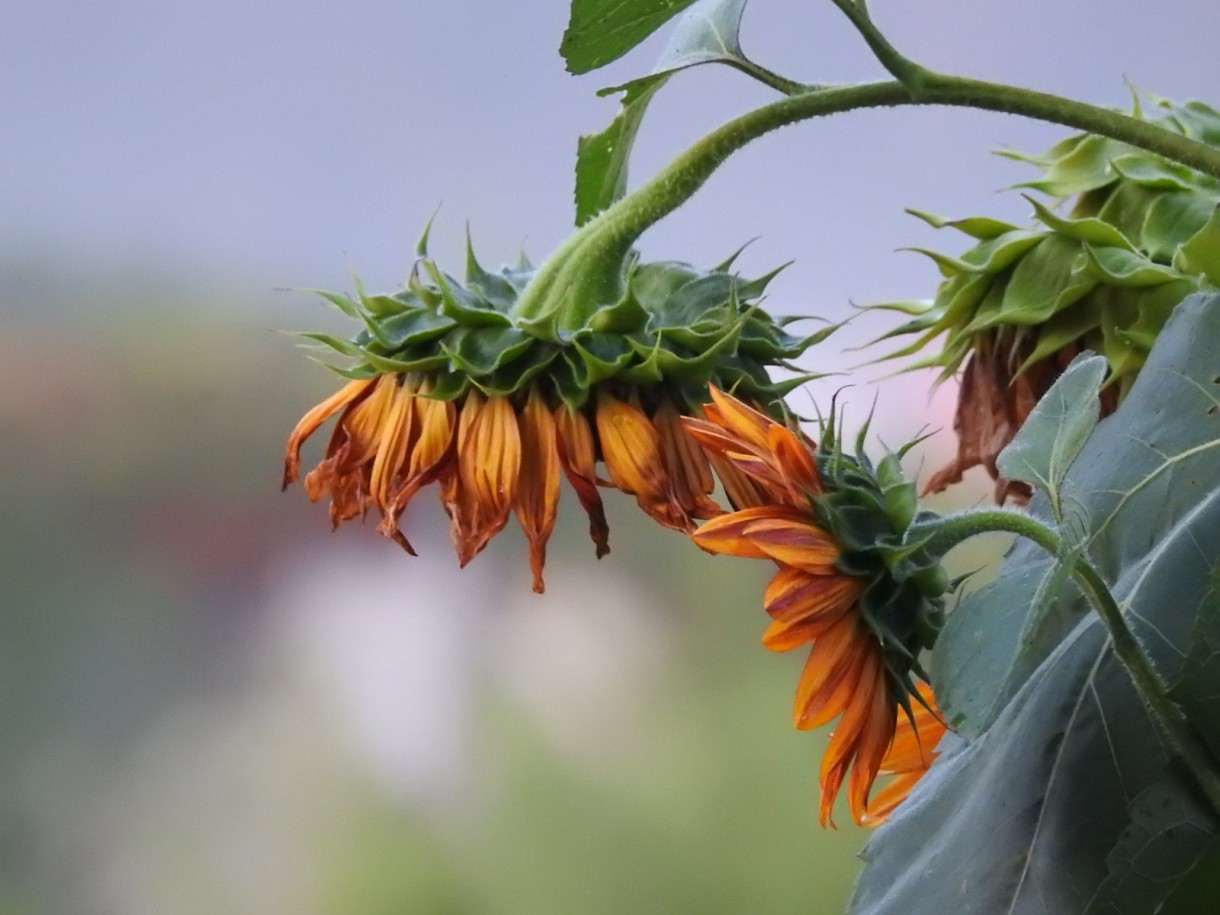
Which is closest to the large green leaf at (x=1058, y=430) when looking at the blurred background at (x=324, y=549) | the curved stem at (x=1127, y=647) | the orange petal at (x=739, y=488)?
the curved stem at (x=1127, y=647)

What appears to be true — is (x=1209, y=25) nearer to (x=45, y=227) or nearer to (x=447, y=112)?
(x=447, y=112)

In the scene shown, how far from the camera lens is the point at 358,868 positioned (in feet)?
4.10

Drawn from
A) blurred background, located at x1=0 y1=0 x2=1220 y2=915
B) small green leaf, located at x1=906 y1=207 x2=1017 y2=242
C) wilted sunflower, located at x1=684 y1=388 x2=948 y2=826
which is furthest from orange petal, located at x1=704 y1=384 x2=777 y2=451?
blurred background, located at x1=0 y1=0 x2=1220 y2=915

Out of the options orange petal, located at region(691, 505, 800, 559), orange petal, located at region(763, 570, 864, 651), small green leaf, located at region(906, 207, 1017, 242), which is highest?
small green leaf, located at region(906, 207, 1017, 242)

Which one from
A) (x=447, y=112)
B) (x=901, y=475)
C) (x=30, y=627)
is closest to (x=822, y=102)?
(x=901, y=475)

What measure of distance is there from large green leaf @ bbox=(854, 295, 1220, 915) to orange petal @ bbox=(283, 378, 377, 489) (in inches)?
9.9

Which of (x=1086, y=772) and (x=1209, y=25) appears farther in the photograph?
(x=1209, y=25)

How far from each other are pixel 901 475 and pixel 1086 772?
10 cm

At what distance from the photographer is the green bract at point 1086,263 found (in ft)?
1.81

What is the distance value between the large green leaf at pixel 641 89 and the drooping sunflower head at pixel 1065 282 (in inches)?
5.4

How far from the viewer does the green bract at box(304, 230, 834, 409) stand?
48 centimetres

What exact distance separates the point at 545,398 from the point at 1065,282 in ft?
0.77

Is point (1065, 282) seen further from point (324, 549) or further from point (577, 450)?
point (324, 549)

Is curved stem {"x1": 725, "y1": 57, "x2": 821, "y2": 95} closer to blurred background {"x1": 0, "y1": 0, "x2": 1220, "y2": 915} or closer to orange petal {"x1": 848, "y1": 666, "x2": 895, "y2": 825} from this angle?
orange petal {"x1": 848, "y1": 666, "x2": 895, "y2": 825}
